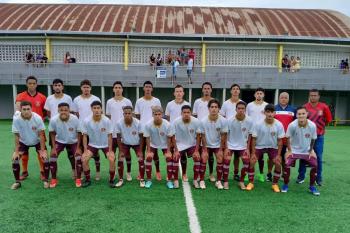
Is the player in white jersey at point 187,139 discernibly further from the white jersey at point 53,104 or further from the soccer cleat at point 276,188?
the white jersey at point 53,104

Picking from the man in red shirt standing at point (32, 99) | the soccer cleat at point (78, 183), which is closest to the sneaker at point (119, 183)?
the soccer cleat at point (78, 183)

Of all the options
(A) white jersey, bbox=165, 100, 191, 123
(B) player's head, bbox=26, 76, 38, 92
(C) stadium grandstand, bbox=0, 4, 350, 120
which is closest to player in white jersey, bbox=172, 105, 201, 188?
(A) white jersey, bbox=165, 100, 191, 123

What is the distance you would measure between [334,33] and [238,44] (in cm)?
697

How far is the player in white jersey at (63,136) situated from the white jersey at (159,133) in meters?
1.37

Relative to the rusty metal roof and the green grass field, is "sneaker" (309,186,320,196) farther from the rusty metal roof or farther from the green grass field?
the rusty metal roof

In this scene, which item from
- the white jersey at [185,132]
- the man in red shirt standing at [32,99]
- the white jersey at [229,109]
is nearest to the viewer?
the white jersey at [185,132]

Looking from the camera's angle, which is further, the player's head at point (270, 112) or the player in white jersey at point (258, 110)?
the player in white jersey at point (258, 110)

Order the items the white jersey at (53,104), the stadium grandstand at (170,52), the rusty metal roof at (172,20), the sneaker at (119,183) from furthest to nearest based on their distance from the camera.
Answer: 1. the rusty metal roof at (172,20)
2. the stadium grandstand at (170,52)
3. the white jersey at (53,104)
4. the sneaker at (119,183)

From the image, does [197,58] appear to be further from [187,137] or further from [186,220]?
[186,220]

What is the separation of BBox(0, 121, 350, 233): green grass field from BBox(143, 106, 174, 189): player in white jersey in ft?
1.02

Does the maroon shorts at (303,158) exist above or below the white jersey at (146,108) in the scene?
below

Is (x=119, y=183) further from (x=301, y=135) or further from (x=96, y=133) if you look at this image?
(x=301, y=135)

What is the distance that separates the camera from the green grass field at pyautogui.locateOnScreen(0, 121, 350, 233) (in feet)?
14.8

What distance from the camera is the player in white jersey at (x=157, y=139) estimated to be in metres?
6.33
